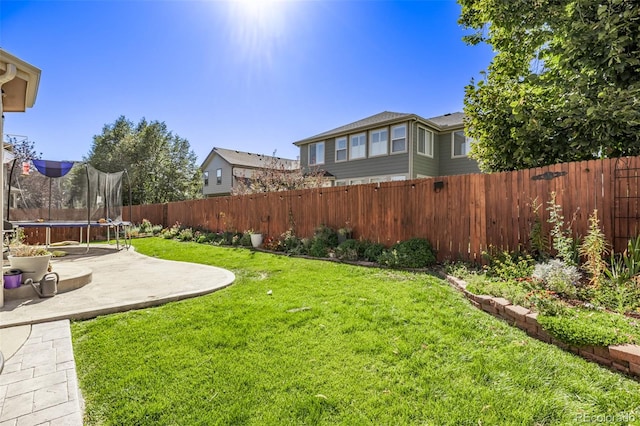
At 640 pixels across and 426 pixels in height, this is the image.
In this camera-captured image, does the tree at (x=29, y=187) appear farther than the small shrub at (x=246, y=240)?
No

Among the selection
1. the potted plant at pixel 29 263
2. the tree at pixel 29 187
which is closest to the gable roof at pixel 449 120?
the potted plant at pixel 29 263

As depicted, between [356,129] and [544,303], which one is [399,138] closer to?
[356,129]

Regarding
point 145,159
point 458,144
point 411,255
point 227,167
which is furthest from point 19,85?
point 145,159

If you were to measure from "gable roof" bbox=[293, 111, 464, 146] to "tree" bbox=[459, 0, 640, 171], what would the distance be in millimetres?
6467

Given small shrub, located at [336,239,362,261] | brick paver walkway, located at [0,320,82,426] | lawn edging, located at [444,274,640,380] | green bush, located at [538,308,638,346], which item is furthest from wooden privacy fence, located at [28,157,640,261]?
brick paver walkway, located at [0,320,82,426]

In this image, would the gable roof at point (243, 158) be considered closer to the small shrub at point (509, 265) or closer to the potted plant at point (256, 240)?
the potted plant at point (256, 240)

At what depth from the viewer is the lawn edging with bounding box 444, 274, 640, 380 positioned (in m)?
2.24

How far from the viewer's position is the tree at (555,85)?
445 cm

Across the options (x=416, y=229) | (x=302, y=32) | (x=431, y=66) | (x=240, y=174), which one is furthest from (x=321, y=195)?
(x=240, y=174)

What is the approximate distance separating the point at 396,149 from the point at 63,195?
12820 mm

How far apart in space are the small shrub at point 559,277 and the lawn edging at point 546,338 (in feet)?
2.05

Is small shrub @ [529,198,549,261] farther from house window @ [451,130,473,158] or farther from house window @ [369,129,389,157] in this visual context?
house window @ [451,130,473,158]

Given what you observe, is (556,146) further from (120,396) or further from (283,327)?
(120,396)

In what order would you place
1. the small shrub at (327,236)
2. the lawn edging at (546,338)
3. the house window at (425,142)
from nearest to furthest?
the lawn edging at (546,338) → the small shrub at (327,236) → the house window at (425,142)
